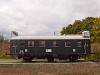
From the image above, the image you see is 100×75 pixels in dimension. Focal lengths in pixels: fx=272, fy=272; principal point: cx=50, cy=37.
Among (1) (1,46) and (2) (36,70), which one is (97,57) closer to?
(2) (36,70)

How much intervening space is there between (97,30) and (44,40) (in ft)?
50.9

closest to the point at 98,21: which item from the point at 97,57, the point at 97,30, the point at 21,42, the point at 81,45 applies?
the point at 97,30

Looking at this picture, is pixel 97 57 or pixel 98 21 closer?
pixel 97 57

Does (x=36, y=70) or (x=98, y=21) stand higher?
(x=98, y=21)

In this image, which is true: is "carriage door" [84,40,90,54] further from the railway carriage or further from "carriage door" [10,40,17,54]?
"carriage door" [10,40,17,54]

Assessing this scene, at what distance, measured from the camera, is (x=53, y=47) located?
1146 inches

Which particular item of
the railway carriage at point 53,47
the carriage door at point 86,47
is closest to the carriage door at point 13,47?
the railway carriage at point 53,47

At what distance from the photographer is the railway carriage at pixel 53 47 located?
29031 millimetres

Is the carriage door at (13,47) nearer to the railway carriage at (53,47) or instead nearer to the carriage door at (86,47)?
the railway carriage at (53,47)

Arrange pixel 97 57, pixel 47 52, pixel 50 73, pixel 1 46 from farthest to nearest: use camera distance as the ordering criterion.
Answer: pixel 1 46 → pixel 97 57 → pixel 47 52 → pixel 50 73

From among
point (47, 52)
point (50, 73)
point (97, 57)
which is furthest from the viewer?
point (97, 57)

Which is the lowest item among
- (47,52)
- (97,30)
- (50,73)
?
(50,73)

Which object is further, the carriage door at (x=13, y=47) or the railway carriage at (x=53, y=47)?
the carriage door at (x=13, y=47)

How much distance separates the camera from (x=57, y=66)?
84.4ft
